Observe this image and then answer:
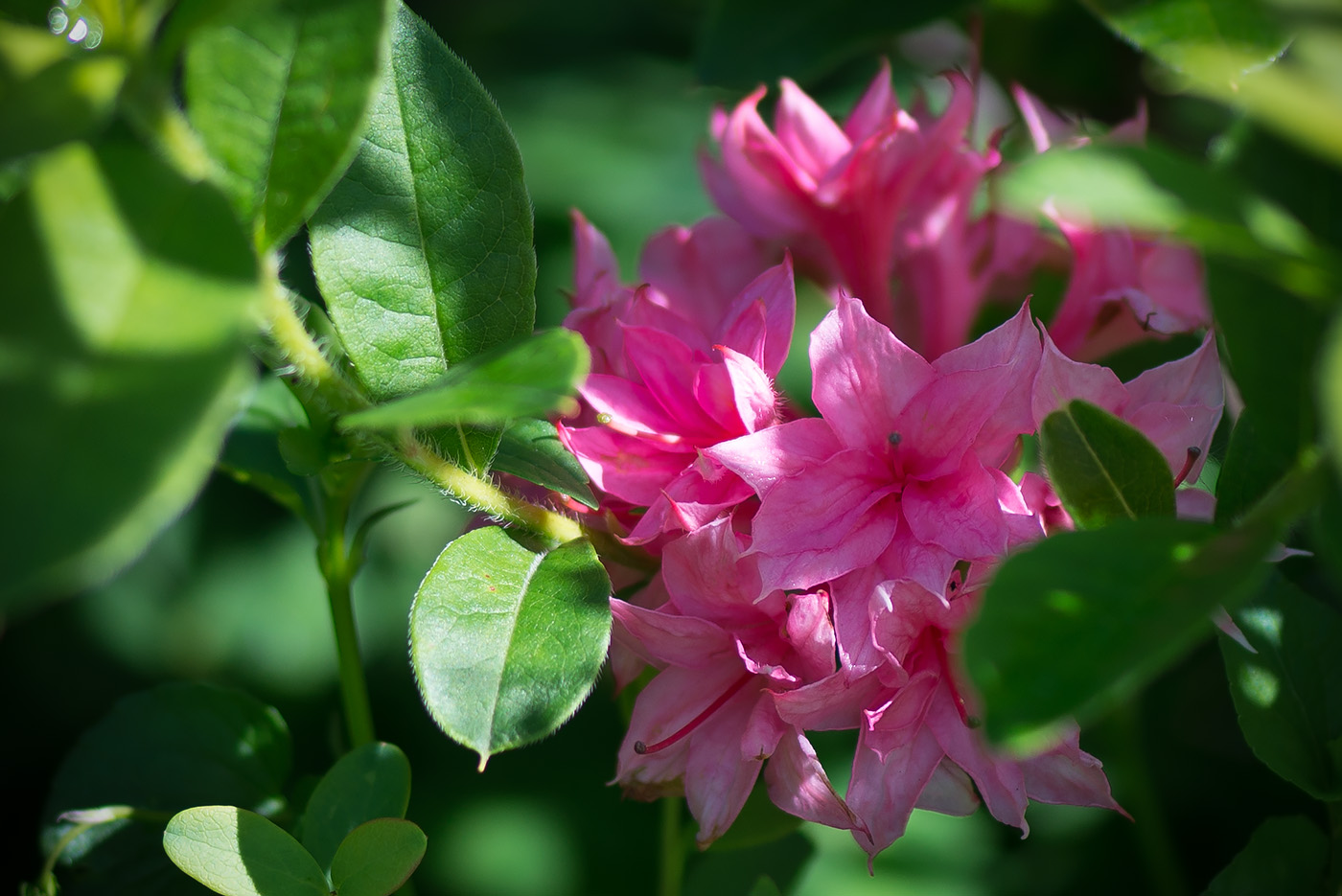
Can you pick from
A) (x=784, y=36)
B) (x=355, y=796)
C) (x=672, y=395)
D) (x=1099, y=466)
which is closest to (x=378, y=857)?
(x=355, y=796)

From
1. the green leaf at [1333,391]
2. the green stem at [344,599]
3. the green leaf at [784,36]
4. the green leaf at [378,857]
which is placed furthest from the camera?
the green leaf at [784,36]

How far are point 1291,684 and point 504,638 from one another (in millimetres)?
444

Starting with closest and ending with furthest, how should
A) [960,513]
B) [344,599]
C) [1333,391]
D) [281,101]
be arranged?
[1333,391], [281,101], [960,513], [344,599]

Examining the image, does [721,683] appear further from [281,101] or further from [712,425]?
[281,101]

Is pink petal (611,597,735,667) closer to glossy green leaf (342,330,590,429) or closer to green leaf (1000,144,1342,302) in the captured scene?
glossy green leaf (342,330,590,429)

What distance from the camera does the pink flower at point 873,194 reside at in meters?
0.73

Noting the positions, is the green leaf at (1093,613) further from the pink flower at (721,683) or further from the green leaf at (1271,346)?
the pink flower at (721,683)

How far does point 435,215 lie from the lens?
1.77 ft

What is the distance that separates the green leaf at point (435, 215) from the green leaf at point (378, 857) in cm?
22

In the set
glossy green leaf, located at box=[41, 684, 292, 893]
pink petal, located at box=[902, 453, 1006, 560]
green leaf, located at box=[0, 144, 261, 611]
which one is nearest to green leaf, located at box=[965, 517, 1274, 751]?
pink petal, located at box=[902, 453, 1006, 560]

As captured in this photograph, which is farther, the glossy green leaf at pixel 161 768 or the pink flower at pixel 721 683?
the glossy green leaf at pixel 161 768

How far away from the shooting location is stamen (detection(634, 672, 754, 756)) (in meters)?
0.57

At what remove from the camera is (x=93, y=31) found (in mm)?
405

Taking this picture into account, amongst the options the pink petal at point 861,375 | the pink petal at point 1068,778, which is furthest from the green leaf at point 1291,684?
the pink petal at point 861,375
